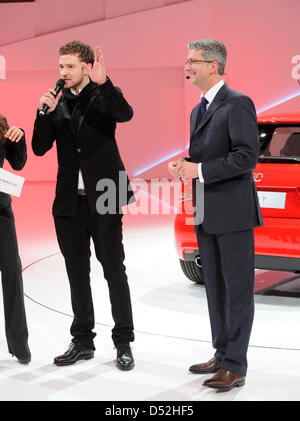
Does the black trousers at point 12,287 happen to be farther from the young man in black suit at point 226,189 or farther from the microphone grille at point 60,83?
the young man in black suit at point 226,189

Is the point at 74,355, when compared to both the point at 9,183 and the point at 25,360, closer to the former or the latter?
the point at 25,360

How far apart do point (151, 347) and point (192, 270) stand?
1.46 metres

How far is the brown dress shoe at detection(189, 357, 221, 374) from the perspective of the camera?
357 centimetres

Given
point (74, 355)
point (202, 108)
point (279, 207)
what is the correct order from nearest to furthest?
point (202, 108), point (74, 355), point (279, 207)

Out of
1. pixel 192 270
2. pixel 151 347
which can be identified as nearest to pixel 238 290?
pixel 151 347

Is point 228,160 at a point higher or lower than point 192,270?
higher

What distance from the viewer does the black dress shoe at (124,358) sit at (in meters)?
3.65

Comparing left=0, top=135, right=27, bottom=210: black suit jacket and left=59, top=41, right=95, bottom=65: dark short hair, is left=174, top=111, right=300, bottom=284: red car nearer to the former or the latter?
left=59, top=41, right=95, bottom=65: dark short hair

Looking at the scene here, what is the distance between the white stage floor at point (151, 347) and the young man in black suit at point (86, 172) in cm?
18

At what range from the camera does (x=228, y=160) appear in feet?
10.5

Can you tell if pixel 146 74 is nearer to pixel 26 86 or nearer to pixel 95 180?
pixel 26 86

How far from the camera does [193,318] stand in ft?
15.2

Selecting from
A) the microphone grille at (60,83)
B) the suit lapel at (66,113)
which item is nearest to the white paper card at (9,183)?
the suit lapel at (66,113)

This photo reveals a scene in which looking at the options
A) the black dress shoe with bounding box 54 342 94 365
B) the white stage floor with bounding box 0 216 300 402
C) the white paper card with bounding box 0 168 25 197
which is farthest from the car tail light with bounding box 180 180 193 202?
the white paper card with bounding box 0 168 25 197
